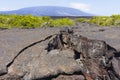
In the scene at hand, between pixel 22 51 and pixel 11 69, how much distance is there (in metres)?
1.21

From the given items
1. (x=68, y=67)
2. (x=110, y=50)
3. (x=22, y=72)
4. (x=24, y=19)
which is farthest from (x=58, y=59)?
(x=24, y=19)

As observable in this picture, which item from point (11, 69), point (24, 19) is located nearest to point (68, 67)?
point (11, 69)

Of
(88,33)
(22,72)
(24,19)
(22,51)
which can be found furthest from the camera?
(24,19)

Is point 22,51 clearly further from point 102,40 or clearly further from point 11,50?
point 102,40

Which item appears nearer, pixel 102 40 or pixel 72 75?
pixel 72 75

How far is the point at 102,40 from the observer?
14969 millimetres

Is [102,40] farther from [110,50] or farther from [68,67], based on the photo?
[68,67]

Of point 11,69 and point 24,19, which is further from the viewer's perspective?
point 24,19

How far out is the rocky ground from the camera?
1369 centimetres

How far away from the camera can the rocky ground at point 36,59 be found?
44.9ft

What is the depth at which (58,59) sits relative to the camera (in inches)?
559

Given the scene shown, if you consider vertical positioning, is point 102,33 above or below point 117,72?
above

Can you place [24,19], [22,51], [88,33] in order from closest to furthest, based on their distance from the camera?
[22,51] < [88,33] < [24,19]

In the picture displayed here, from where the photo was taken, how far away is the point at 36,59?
46.6 ft
